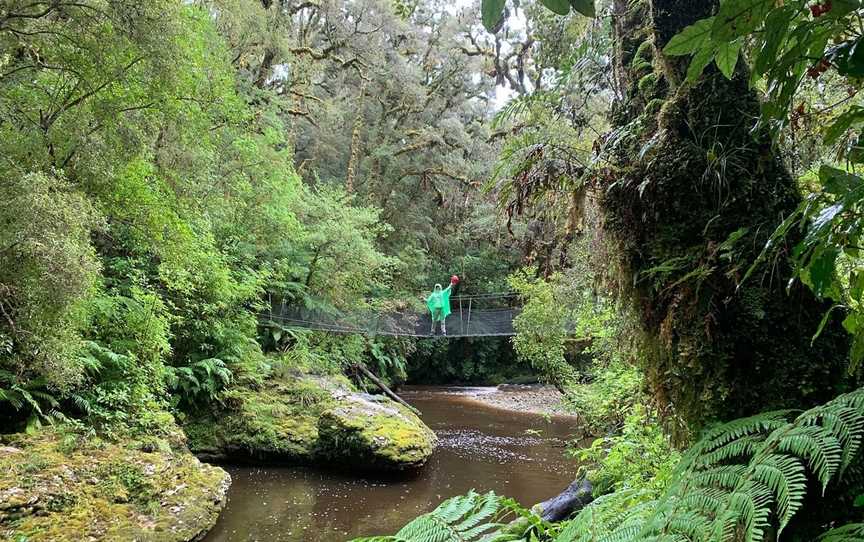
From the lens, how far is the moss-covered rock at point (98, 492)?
349cm

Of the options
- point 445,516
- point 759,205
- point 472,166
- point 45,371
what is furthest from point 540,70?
point 472,166

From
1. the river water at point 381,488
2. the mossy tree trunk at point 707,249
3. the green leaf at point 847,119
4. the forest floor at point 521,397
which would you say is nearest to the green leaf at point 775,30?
the green leaf at point 847,119

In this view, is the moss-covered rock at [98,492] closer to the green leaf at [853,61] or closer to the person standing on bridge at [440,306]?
the green leaf at [853,61]

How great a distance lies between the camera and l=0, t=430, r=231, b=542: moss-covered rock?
349 centimetres

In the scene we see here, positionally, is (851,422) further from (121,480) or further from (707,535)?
(121,480)

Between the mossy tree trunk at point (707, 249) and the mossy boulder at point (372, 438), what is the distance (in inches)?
197

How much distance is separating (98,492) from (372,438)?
2.81 metres

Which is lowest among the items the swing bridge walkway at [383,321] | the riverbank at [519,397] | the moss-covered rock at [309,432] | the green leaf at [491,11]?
the riverbank at [519,397]

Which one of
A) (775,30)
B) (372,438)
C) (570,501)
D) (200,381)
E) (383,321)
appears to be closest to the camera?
(775,30)

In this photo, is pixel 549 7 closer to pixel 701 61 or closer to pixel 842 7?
pixel 701 61

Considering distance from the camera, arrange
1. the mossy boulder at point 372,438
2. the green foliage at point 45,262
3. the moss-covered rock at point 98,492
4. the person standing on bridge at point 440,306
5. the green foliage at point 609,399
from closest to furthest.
→ the green foliage at point 45,262 → the green foliage at point 609,399 → the moss-covered rock at point 98,492 → the mossy boulder at point 372,438 → the person standing on bridge at point 440,306

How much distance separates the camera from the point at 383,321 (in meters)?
10.6

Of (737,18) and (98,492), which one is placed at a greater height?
(737,18)

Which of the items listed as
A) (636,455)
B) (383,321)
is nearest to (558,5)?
(636,455)
